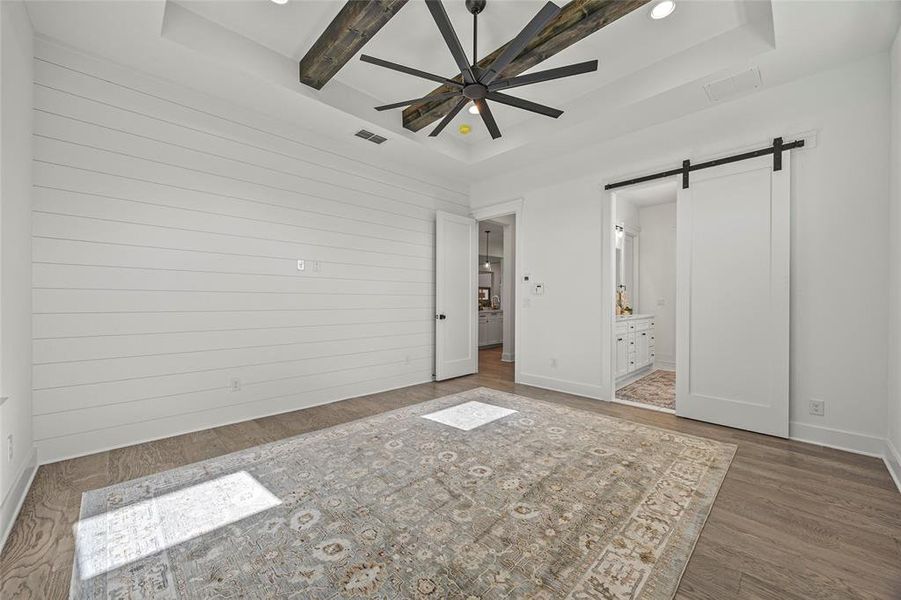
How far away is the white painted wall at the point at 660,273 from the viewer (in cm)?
650

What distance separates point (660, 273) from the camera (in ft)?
21.9

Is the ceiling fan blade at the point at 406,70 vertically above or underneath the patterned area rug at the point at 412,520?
above

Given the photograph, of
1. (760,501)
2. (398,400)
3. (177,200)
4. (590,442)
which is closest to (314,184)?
(177,200)

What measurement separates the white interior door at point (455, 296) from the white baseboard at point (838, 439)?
367 cm

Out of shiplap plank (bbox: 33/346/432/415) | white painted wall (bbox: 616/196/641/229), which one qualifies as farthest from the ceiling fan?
white painted wall (bbox: 616/196/641/229)

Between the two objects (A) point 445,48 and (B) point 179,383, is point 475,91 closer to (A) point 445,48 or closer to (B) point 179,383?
(A) point 445,48

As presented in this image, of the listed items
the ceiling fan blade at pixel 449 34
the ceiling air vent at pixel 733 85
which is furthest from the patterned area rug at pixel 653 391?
the ceiling fan blade at pixel 449 34

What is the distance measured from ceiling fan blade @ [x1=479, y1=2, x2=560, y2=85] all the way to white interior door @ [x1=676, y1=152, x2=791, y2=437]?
241 centimetres

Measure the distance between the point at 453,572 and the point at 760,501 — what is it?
6.13 feet

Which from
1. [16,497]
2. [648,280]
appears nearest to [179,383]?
[16,497]

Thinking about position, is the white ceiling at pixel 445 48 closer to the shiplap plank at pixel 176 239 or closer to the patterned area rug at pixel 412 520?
the shiplap plank at pixel 176 239

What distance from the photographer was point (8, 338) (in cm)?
205

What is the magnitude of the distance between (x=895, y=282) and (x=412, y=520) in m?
3.59

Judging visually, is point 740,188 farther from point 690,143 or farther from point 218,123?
point 218,123
